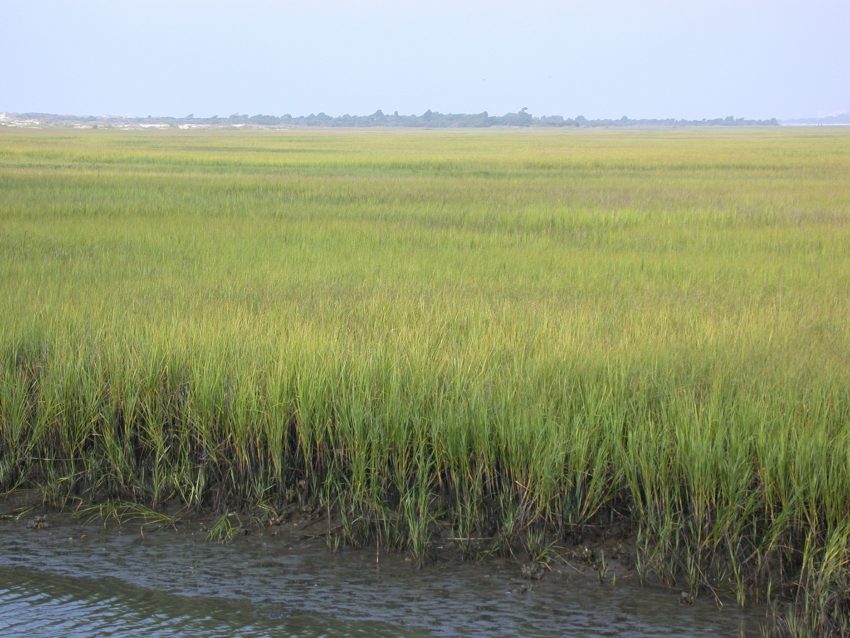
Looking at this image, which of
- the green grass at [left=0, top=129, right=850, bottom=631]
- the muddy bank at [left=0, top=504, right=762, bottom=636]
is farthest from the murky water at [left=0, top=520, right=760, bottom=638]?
the green grass at [left=0, top=129, right=850, bottom=631]

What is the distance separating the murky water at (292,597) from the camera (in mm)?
4137

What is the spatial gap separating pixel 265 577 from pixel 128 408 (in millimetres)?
1551

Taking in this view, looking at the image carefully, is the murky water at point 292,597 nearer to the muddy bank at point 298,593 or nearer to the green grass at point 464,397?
the muddy bank at point 298,593

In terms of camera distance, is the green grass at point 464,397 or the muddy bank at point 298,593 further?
the green grass at point 464,397

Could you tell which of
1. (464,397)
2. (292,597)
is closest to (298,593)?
(292,597)

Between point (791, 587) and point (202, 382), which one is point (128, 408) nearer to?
point (202, 382)

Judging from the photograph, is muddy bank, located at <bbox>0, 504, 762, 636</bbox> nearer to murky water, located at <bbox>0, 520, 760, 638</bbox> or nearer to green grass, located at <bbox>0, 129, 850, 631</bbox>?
murky water, located at <bbox>0, 520, 760, 638</bbox>

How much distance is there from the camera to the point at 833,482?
4.45 m

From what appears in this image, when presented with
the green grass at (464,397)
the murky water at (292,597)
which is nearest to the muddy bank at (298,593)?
the murky water at (292,597)

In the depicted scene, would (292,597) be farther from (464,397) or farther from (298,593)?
(464,397)

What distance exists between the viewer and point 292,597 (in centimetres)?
441

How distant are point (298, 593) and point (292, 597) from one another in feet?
0.16

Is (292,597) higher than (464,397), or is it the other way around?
(464,397)

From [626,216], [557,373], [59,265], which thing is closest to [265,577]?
[557,373]
